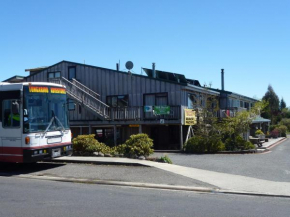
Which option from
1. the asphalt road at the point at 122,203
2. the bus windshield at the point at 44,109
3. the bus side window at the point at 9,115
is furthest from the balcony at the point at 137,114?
the asphalt road at the point at 122,203

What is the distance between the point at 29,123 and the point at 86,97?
14.1 meters

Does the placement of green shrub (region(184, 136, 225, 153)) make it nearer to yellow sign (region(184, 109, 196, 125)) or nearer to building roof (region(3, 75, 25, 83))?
yellow sign (region(184, 109, 196, 125))

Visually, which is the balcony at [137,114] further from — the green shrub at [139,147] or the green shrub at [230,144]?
the green shrub at [139,147]

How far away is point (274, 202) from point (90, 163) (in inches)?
313

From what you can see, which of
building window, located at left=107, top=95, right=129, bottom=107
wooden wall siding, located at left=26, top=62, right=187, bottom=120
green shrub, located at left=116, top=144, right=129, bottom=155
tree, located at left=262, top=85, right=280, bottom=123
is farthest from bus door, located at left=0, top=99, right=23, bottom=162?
tree, located at left=262, top=85, right=280, bottom=123

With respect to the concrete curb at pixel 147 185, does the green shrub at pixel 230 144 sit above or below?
above

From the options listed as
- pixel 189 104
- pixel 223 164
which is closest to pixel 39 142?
pixel 223 164

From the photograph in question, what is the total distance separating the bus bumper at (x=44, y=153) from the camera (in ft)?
40.2

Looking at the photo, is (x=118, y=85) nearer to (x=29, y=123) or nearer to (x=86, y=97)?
(x=86, y=97)

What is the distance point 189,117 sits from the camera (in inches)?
966

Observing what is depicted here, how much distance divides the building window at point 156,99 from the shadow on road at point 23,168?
38.3ft

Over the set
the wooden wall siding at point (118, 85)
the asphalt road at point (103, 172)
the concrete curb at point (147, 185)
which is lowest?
the concrete curb at point (147, 185)

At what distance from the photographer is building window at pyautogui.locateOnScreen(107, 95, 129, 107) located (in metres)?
26.4

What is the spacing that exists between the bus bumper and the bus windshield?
2.27 ft
